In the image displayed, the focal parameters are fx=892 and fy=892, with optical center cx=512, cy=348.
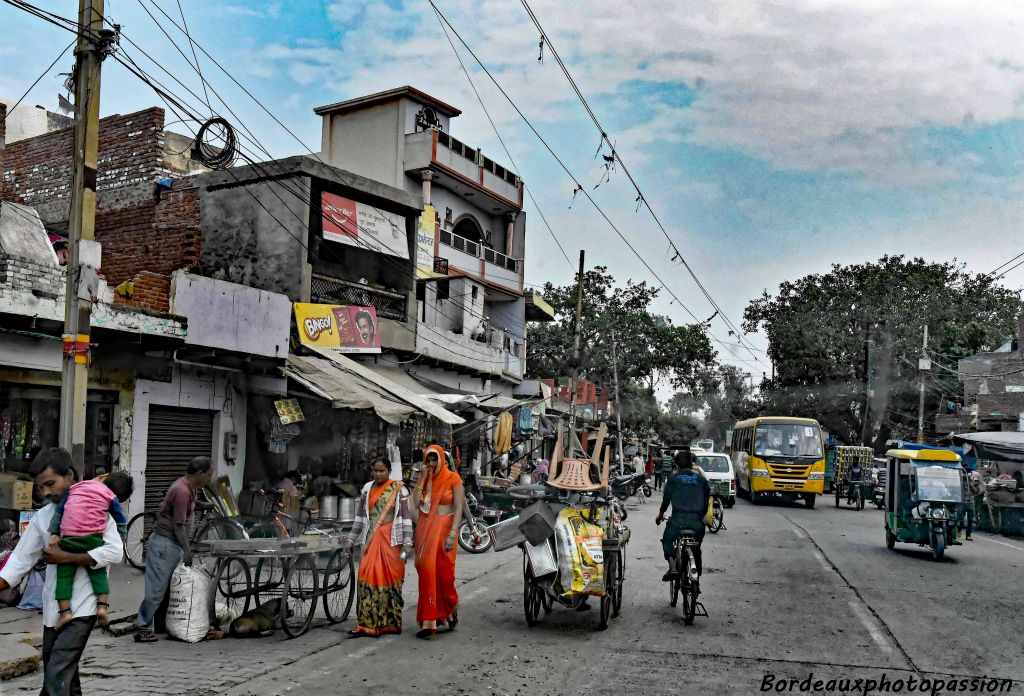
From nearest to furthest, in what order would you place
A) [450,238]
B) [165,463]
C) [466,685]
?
[466,685] < [165,463] < [450,238]

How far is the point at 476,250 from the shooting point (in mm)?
34219

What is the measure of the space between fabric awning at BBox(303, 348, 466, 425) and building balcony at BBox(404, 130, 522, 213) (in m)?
→ 15.6

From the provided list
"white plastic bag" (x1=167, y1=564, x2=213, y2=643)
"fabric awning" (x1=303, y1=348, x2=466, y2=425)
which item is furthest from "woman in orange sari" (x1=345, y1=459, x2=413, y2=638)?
"fabric awning" (x1=303, y1=348, x2=466, y2=425)

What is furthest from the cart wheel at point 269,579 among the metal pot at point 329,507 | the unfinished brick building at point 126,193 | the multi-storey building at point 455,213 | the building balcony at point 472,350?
the multi-storey building at point 455,213

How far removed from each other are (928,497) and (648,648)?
910 centimetres

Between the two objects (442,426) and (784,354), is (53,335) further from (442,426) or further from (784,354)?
(784,354)

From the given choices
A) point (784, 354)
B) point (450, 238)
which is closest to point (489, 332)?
point (450, 238)

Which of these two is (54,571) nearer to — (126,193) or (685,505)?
(685,505)

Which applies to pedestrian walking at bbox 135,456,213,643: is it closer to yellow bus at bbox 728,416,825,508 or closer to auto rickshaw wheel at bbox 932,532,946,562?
auto rickshaw wheel at bbox 932,532,946,562

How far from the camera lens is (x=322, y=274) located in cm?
1970

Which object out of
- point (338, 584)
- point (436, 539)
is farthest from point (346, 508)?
point (436, 539)

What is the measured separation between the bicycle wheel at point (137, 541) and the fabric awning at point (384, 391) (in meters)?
3.50

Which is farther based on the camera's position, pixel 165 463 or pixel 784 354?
pixel 784 354

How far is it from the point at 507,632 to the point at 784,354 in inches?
1886
